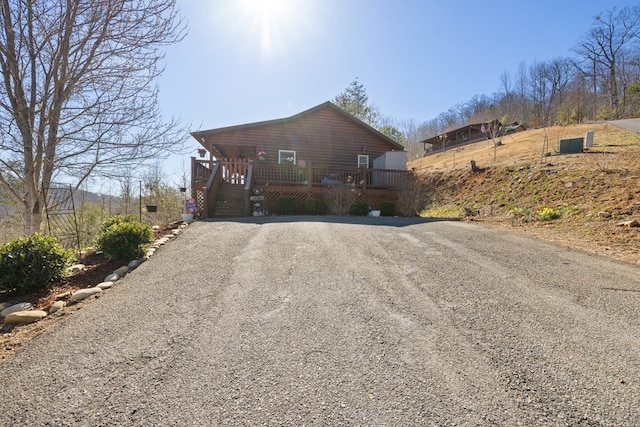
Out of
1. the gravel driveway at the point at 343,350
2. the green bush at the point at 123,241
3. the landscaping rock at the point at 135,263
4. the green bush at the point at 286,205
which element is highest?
the green bush at the point at 286,205

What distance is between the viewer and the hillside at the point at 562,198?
545 centimetres

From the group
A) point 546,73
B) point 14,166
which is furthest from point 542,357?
point 546,73

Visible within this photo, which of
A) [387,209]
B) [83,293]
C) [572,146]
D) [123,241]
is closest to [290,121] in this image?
[387,209]

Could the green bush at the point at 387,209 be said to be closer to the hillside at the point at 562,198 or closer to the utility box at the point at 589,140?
the hillside at the point at 562,198

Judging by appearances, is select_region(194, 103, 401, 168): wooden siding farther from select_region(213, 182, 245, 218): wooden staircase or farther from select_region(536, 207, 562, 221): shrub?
select_region(536, 207, 562, 221): shrub

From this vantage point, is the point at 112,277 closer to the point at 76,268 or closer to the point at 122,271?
the point at 122,271

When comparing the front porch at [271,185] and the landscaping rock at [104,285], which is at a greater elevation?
the front porch at [271,185]

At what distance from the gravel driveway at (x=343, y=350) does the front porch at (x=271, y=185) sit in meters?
5.82

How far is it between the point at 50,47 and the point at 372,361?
649 centimetres

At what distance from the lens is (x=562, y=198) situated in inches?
303

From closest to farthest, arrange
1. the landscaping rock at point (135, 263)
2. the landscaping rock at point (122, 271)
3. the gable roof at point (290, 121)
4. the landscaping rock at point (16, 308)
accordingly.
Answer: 1. the landscaping rock at point (16, 308)
2. the landscaping rock at point (122, 271)
3. the landscaping rock at point (135, 263)
4. the gable roof at point (290, 121)

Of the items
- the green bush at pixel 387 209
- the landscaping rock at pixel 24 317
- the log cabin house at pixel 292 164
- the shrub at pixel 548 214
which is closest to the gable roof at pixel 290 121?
the log cabin house at pixel 292 164

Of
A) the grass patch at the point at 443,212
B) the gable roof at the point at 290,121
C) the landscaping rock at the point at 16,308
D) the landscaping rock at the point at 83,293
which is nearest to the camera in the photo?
the landscaping rock at the point at 16,308

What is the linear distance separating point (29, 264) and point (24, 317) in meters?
0.93
